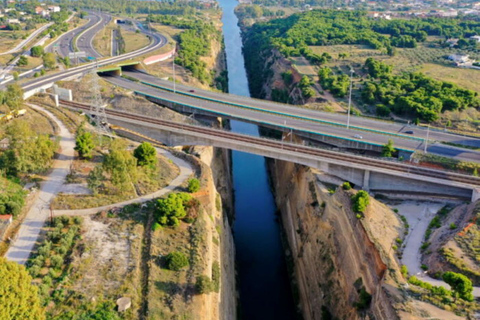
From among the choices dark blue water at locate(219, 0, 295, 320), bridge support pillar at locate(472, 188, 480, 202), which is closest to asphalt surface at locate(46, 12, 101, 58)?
dark blue water at locate(219, 0, 295, 320)

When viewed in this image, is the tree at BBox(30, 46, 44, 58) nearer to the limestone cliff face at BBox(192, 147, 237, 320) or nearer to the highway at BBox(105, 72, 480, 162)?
the highway at BBox(105, 72, 480, 162)

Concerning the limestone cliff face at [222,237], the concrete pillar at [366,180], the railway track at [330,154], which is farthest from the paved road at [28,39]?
the concrete pillar at [366,180]

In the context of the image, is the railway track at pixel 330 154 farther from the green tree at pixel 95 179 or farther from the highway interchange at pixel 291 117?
the green tree at pixel 95 179

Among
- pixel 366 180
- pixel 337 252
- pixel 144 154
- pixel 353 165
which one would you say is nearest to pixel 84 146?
pixel 144 154

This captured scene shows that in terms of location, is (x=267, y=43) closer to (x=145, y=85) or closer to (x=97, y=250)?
(x=145, y=85)

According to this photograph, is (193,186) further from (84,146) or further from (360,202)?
(360,202)
